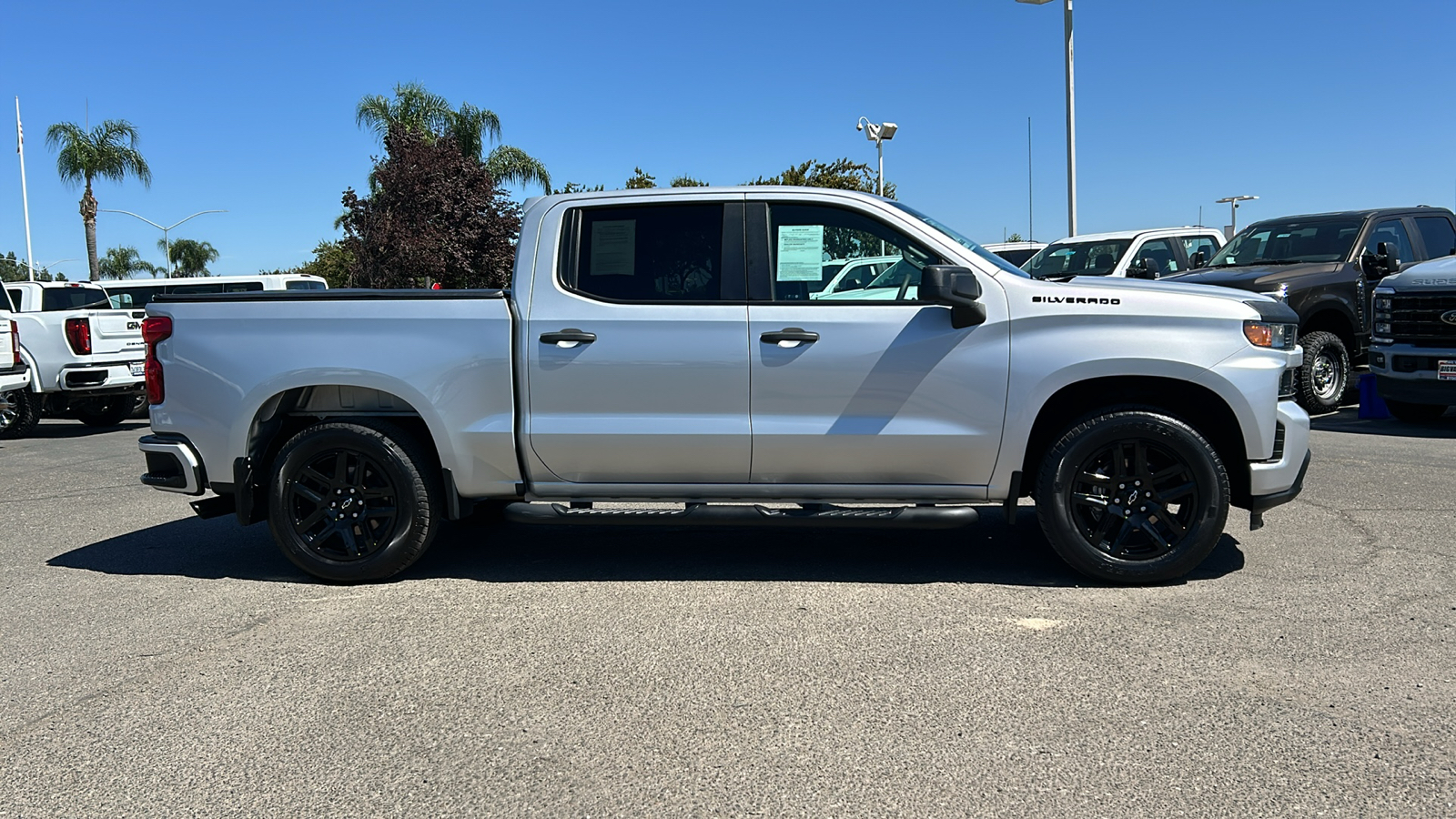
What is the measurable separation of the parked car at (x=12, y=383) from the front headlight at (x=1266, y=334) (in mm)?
12323

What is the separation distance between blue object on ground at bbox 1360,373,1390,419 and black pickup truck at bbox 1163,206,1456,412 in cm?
32

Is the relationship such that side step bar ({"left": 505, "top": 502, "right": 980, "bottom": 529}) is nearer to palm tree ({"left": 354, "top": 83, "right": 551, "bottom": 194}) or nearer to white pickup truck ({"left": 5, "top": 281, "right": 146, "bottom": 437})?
white pickup truck ({"left": 5, "top": 281, "right": 146, "bottom": 437})

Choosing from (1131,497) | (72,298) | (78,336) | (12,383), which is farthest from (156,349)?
(72,298)

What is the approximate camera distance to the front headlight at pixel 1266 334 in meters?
5.06

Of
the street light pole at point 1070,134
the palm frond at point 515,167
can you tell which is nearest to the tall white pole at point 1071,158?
the street light pole at point 1070,134

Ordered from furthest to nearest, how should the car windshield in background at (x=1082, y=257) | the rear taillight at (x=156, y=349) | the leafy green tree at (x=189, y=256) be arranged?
the leafy green tree at (x=189, y=256) → the car windshield in background at (x=1082, y=257) → the rear taillight at (x=156, y=349)

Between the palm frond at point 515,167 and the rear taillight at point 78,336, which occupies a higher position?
the palm frond at point 515,167

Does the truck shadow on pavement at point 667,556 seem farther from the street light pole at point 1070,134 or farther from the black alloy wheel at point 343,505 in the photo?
the street light pole at point 1070,134

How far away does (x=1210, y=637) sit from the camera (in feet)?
14.6

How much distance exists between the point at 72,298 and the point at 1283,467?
1518 cm

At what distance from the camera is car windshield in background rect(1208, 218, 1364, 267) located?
39.8 ft

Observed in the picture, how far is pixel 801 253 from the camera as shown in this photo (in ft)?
17.5

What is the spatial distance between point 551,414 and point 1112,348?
2637 millimetres

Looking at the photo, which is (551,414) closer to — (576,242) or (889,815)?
(576,242)
